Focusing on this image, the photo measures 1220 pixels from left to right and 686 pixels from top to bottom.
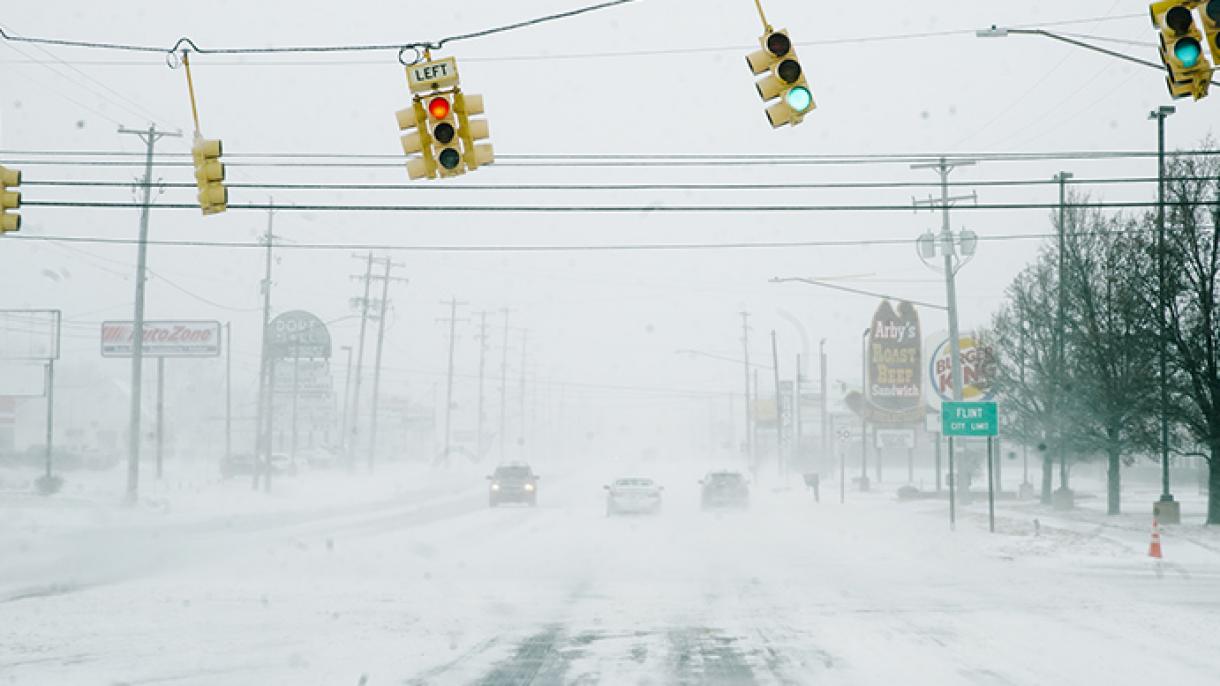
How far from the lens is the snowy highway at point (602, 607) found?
1191 cm

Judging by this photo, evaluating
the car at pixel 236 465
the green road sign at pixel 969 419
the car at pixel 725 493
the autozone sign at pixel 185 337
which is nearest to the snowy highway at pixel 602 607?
the green road sign at pixel 969 419

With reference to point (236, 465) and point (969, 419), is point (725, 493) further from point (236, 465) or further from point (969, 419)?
point (236, 465)

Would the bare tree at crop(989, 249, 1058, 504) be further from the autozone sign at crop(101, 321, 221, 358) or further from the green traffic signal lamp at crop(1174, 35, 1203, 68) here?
the autozone sign at crop(101, 321, 221, 358)

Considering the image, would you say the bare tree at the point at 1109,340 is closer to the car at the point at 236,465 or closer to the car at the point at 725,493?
the car at the point at 725,493

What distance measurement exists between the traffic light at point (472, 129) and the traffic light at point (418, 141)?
422 mm

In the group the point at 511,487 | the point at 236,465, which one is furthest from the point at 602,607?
the point at 236,465

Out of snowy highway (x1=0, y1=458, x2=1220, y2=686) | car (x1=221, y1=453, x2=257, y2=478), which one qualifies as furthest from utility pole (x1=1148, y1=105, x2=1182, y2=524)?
car (x1=221, y1=453, x2=257, y2=478)

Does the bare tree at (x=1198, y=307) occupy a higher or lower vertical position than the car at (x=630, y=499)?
higher

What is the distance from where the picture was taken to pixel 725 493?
148 ft

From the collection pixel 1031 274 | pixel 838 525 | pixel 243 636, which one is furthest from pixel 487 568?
pixel 1031 274

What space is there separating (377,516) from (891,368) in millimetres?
24757

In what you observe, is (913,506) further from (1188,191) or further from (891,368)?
(1188,191)

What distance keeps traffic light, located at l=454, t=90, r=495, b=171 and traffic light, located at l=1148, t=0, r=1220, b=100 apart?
6.98m

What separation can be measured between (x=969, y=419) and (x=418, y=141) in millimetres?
20350
